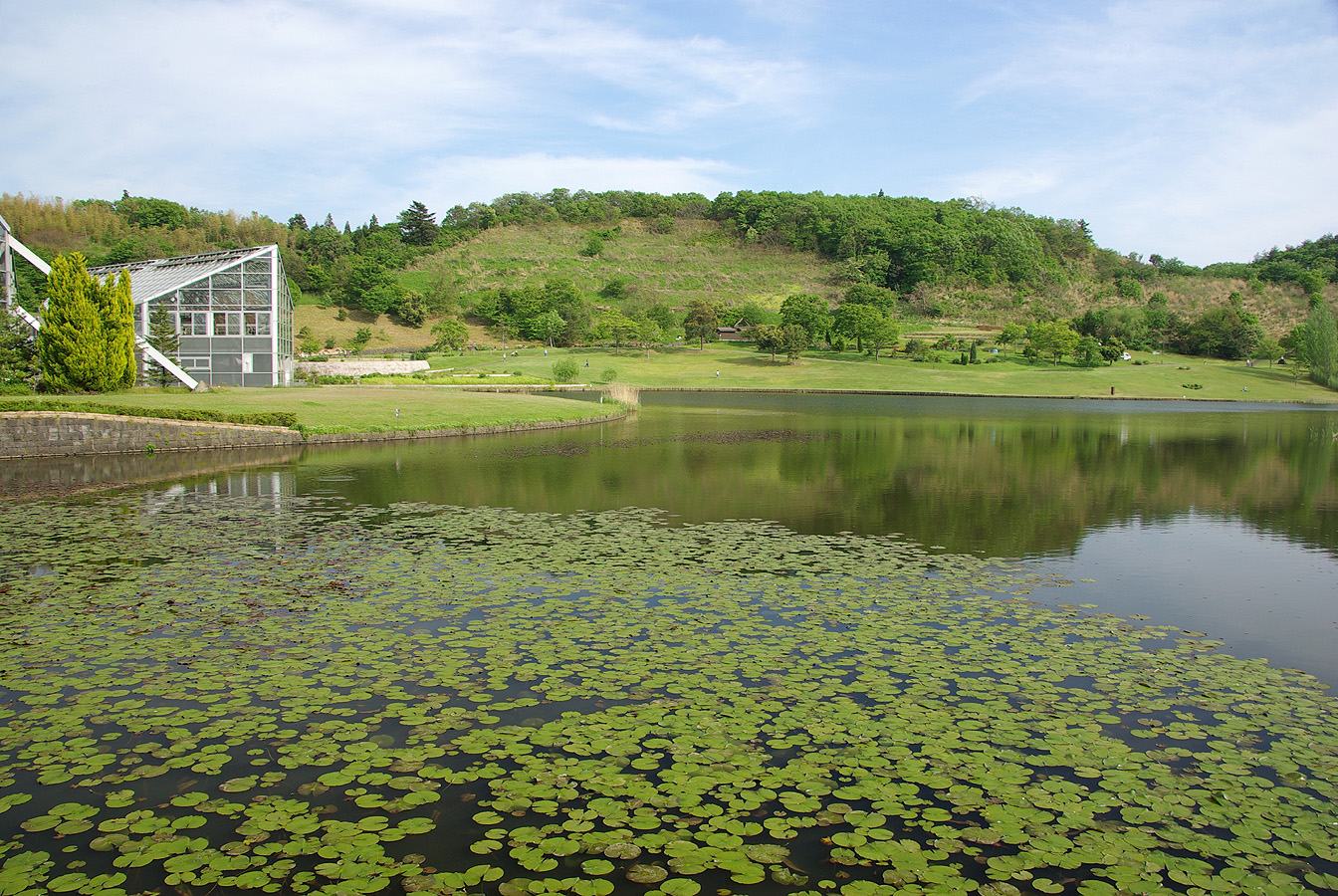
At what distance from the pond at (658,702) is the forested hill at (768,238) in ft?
349

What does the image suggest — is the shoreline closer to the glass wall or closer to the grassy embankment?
the glass wall

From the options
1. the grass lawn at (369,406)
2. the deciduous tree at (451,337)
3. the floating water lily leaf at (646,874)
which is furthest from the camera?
the deciduous tree at (451,337)

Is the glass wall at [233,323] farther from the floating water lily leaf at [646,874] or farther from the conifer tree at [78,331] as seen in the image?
the floating water lily leaf at [646,874]

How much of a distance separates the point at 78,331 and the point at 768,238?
143 meters

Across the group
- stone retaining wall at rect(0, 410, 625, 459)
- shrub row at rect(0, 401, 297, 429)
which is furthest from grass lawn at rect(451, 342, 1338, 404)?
stone retaining wall at rect(0, 410, 625, 459)

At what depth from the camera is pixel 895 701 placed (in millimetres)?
8227

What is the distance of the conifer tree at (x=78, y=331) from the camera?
34.4 metres

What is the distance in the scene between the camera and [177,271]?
47.3 meters

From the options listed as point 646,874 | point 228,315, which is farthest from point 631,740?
point 228,315

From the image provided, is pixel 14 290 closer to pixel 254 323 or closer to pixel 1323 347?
pixel 254 323

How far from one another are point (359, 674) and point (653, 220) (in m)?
173

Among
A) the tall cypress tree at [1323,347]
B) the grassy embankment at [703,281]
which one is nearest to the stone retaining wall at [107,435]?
the grassy embankment at [703,281]

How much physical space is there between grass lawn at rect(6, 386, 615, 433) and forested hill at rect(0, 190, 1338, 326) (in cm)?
7439

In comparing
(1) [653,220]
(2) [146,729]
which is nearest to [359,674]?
(2) [146,729]
